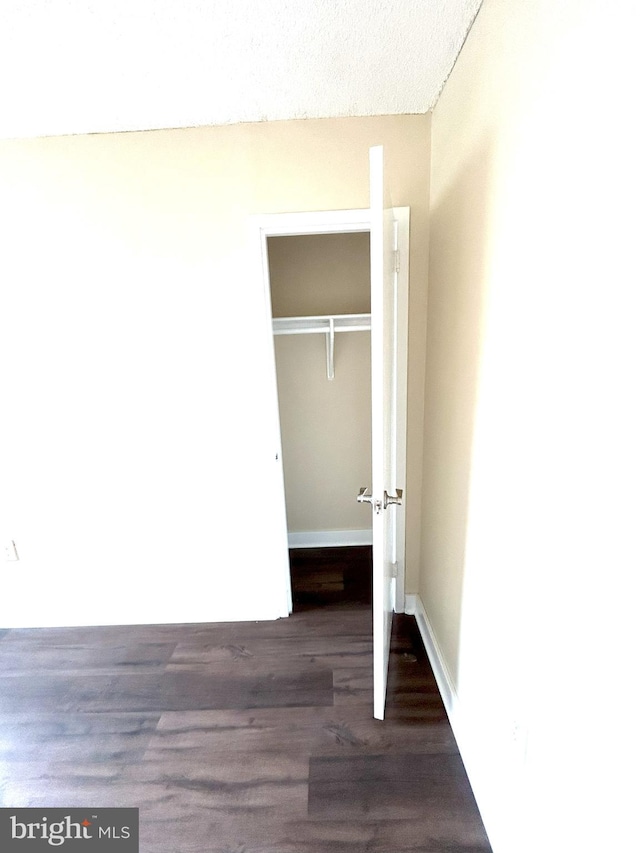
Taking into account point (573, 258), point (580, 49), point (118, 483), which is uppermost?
point (580, 49)

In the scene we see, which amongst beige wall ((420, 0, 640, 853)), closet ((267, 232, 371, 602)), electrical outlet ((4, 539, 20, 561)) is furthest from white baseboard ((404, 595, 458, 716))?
electrical outlet ((4, 539, 20, 561))

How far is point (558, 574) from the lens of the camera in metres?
0.79

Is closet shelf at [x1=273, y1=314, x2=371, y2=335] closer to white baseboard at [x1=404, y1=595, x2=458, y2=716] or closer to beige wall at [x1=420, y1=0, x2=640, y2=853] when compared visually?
beige wall at [x1=420, y1=0, x2=640, y2=853]

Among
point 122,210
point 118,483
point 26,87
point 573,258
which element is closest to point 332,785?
point 118,483

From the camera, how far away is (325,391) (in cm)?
253

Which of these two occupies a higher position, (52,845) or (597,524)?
(597,524)

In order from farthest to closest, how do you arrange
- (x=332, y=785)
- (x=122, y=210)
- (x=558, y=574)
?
(x=122, y=210), (x=332, y=785), (x=558, y=574)

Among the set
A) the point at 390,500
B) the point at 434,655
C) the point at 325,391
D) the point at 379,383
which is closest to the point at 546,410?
the point at 379,383

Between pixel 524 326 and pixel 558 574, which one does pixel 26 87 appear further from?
pixel 558 574

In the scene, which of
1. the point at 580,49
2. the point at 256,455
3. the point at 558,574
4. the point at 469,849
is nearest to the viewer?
the point at 580,49

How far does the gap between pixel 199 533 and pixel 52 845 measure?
1.13m

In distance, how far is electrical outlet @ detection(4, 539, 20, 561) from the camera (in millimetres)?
1983

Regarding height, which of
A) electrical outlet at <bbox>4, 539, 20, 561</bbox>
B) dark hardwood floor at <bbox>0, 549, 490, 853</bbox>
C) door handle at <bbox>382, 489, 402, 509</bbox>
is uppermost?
door handle at <bbox>382, 489, 402, 509</bbox>

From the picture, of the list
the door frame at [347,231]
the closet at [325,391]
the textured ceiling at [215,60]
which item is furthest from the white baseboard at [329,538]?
the textured ceiling at [215,60]
